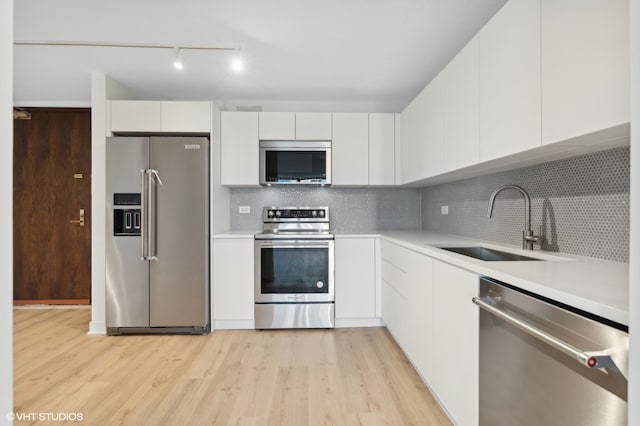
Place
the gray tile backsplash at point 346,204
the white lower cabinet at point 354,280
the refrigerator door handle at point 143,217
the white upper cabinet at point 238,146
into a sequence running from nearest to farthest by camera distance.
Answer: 1. the refrigerator door handle at point 143,217
2. the white lower cabinet at point 354,280
3. the white upper cabinet at point 238,146
4. the gray tile backsplash at point 346,204

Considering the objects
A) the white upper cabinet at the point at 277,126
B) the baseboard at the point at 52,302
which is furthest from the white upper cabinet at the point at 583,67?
the baseboard at the point at 52,302

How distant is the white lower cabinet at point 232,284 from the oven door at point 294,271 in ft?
0.29

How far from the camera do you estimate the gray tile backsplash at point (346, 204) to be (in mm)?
3678

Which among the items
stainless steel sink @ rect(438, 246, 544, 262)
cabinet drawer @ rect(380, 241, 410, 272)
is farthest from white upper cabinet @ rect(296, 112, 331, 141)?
stainless steel sink @ rect(438, 246, 544, 262)

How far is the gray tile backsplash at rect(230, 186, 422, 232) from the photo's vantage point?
368 centimetres

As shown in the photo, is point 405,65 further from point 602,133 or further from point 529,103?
point 602,133

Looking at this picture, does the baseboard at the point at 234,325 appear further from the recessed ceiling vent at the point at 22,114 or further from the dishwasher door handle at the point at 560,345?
the recessed ceiling vent at the point at 22,114

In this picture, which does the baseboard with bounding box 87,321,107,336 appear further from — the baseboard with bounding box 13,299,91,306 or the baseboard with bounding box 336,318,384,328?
the baseboard with bounding box 336,318,384,328

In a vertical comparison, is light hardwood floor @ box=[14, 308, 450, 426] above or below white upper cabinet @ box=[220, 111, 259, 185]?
below

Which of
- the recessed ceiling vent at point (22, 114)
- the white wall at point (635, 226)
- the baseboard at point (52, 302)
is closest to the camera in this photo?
the white wall at point (635, 226)

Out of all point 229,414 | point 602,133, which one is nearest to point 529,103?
point 602,133

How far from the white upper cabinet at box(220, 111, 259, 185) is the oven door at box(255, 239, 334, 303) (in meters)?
0.78

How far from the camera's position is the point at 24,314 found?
3.61 m

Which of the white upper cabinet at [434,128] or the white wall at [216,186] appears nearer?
the white upper cabinet at [434,128]
